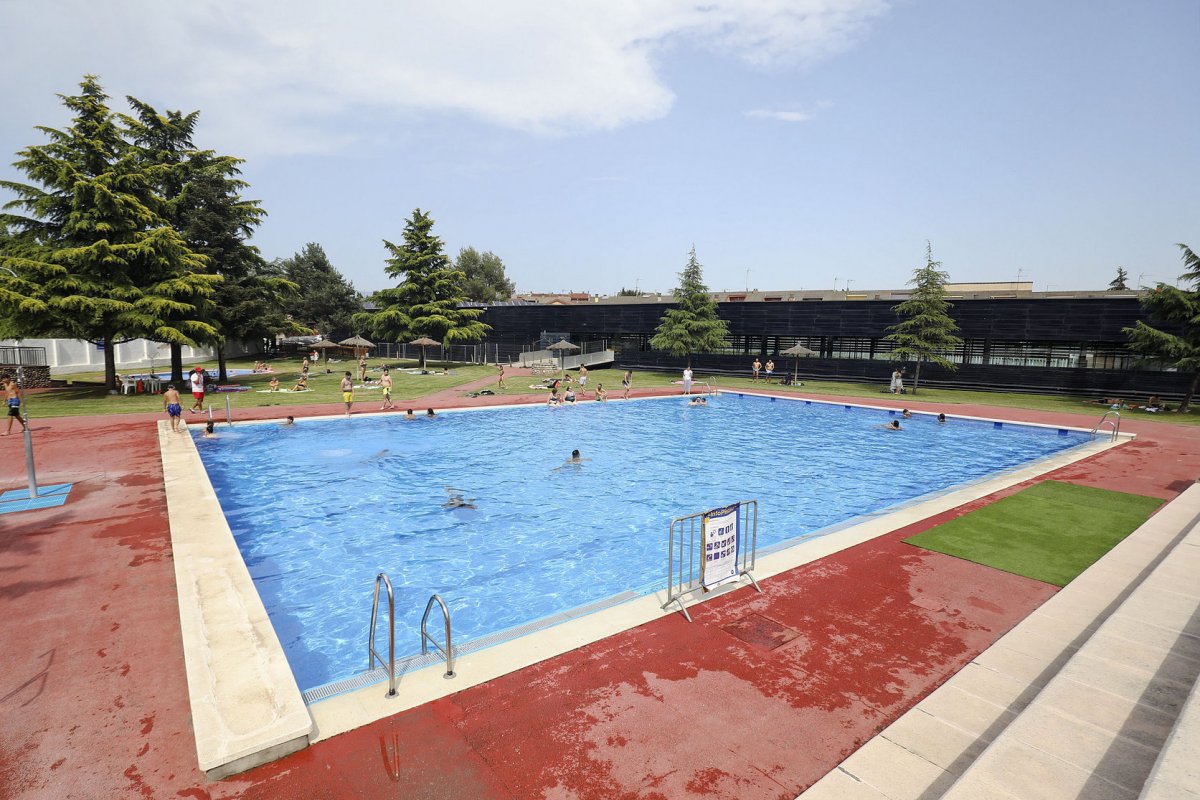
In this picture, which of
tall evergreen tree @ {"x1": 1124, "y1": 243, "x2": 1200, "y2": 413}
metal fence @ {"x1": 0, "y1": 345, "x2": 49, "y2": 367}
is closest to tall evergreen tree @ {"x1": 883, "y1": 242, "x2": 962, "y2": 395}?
tall evergreen tree @ {"x1": 1124, "y1": 243, "x2": 1200, "y2": 413}

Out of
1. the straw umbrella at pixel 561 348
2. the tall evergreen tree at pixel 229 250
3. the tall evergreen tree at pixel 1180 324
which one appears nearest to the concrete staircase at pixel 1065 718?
the tall evergreen tree at pixel 1180 324

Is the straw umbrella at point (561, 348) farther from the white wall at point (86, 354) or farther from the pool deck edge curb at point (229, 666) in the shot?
the pool deck edge curb at point (229, 666)

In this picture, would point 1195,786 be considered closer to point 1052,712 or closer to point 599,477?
point 1052,712

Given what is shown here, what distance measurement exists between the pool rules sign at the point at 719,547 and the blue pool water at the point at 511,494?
7.66 ft

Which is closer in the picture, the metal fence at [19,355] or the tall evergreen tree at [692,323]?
the metal fence at [19,355]

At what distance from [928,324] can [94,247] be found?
46053 millimetres

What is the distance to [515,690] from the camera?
559cm

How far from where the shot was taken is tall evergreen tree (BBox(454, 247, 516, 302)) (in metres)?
110

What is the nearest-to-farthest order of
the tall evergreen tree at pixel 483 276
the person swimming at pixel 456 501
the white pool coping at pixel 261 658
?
the white pool coping at pixel 261 658, the person swimming at pixel 456 501, the tall evergreen tree at pixel 483 276

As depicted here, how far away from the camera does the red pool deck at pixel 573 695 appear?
14.6 ft

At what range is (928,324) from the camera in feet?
121

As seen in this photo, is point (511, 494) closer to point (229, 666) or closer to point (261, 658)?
point (261, 658)

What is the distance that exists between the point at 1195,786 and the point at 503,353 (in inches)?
2044

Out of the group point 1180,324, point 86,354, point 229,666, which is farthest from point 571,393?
point 86,354
